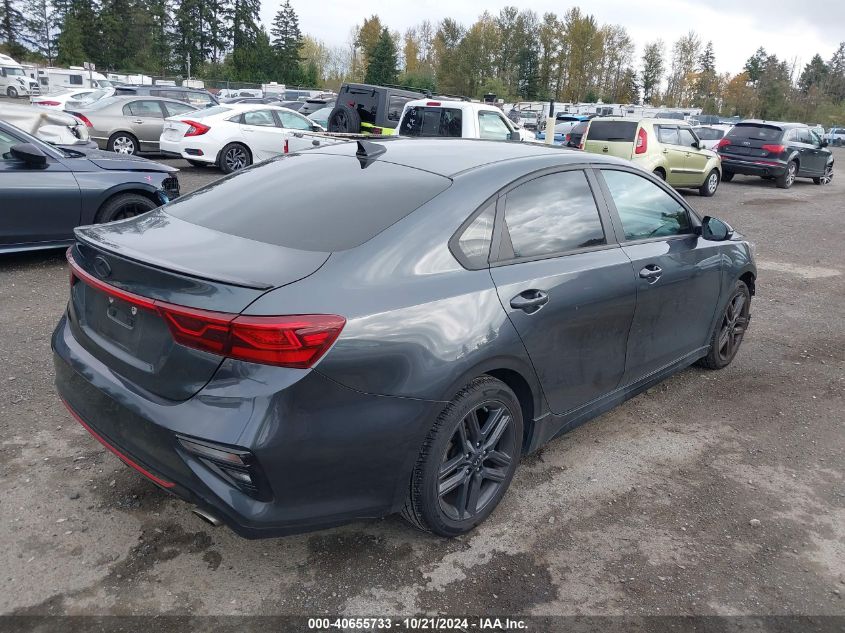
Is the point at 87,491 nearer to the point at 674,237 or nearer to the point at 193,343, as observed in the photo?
the point at 193,343

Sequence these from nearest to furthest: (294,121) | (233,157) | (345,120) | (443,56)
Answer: (345,120)
(233,157)
(294,121)
(443,56)

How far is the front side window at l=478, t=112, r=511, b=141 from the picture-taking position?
11359mm

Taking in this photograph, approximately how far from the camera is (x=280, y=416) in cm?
225

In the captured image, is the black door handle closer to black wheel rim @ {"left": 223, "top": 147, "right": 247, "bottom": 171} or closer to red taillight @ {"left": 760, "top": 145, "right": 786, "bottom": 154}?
black wheel rim @ {"left": 223, "top": 147, "right": 247, "bottom": 171}

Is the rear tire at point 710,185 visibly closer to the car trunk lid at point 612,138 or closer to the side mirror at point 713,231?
the car trunk lid at point 612,138

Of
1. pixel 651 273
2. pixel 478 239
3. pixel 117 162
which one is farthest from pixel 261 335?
pixel 117 162

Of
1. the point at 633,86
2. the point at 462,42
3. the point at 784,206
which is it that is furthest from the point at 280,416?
the point at 633,86

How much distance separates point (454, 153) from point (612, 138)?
11.8 metres

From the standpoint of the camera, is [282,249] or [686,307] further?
[686,307]

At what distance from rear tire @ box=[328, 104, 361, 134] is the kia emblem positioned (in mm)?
10795

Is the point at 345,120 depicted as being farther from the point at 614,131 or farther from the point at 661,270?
the point at 661,270

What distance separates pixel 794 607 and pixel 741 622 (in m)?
0.28

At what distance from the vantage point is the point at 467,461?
2.91 m

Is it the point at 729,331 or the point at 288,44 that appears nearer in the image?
the point at 729,331
